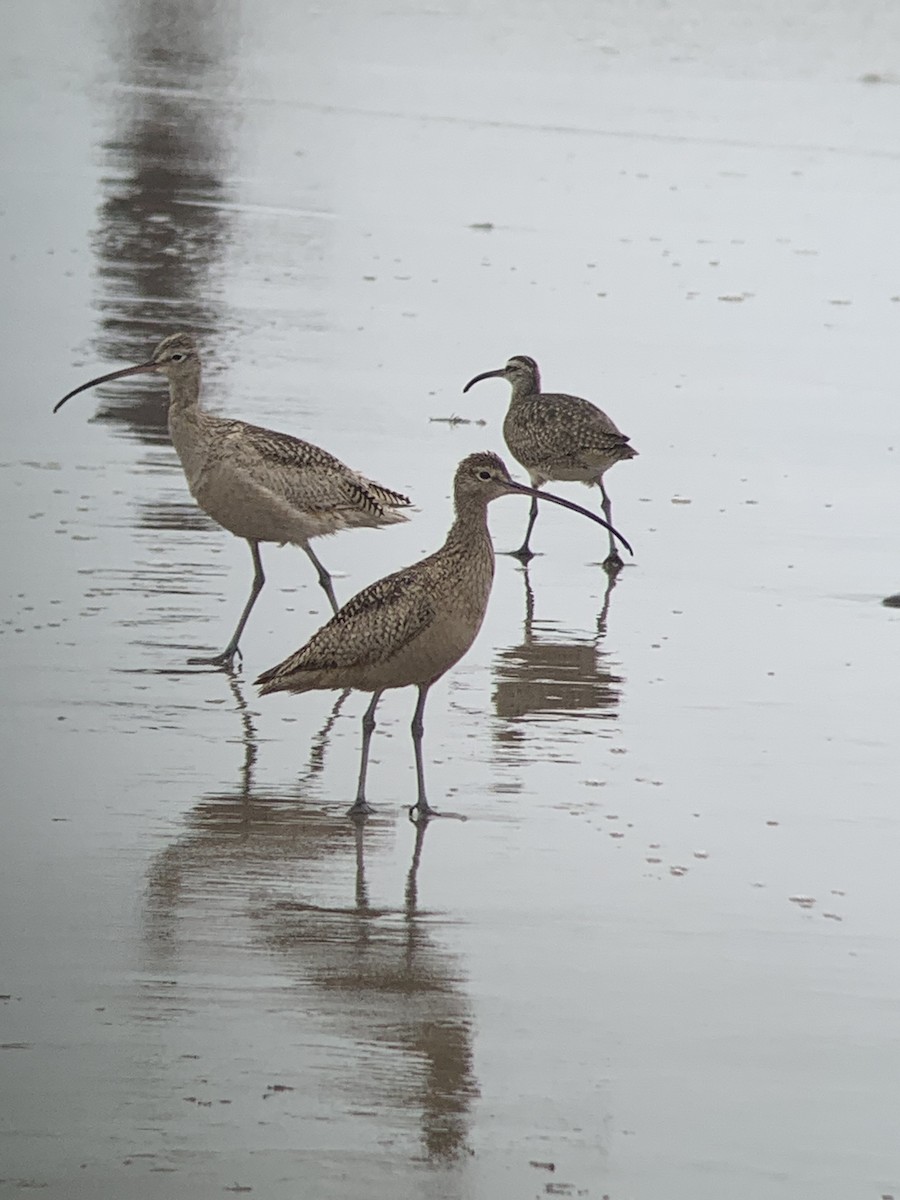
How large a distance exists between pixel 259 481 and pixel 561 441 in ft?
7.77

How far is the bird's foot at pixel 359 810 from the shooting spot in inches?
253

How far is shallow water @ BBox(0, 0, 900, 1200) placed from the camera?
15.2 feet

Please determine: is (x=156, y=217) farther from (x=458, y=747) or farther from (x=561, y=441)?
(x=458, y=747)

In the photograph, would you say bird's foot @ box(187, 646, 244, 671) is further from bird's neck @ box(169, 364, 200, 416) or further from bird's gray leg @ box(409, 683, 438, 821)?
bird's gray leg @ box(409, 683, 438, 821)

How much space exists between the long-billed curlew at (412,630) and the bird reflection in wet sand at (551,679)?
0.81 m

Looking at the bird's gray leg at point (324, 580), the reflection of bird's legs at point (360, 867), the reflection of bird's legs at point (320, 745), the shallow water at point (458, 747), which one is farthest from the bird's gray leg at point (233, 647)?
the reflection of bird's legs at point (360, 867)

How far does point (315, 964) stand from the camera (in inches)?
210

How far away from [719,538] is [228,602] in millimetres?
2557

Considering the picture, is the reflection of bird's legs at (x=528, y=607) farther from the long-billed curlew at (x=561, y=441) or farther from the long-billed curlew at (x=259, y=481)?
the long-billed curlew at (x=259, y=481)

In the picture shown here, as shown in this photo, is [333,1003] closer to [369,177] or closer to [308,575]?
[308,575]

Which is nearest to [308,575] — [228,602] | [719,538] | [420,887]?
[228,602]

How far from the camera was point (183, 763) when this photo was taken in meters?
6.79

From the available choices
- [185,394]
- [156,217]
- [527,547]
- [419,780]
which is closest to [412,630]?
[419,780]

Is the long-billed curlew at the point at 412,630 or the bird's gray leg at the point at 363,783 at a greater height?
the long-billed curlew at the point at 412,630
